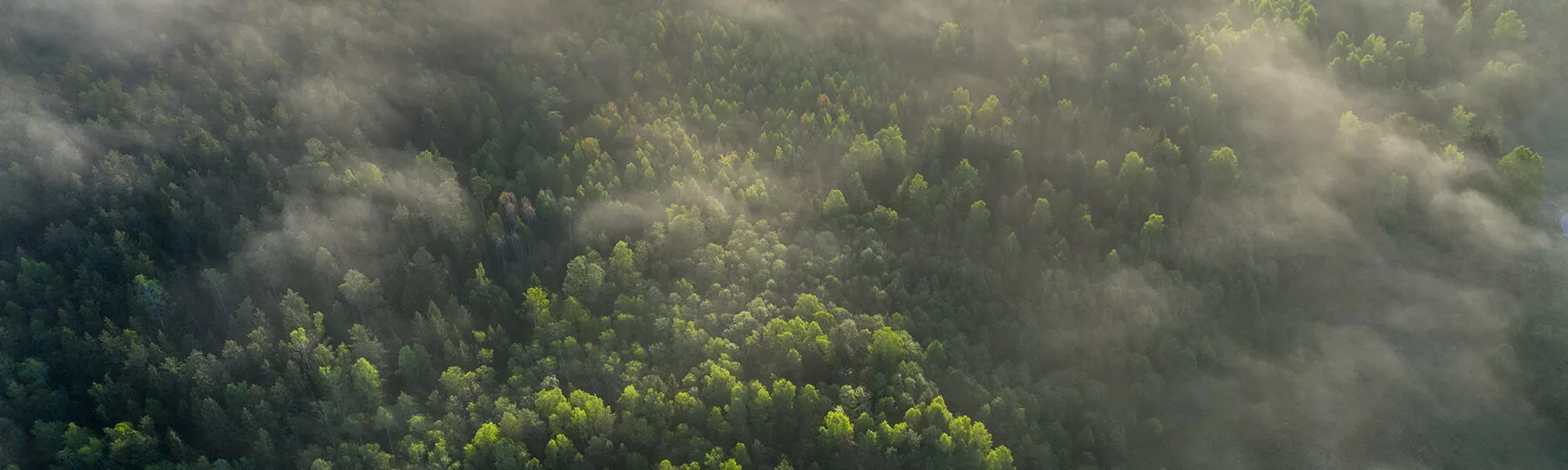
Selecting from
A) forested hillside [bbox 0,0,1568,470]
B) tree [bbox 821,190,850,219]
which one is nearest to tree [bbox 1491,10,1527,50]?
forested hillside [bbox 0,0,1568,470]

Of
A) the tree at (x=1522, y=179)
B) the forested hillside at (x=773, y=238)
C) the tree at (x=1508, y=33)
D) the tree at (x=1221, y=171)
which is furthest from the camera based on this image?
the tree at (x=1508, y=33)

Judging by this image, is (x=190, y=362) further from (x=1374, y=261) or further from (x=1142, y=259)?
(x=1374, y=261)

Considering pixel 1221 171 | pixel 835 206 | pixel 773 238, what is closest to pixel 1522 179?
pixel 1221 171

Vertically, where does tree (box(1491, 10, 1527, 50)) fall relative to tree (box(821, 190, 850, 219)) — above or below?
above

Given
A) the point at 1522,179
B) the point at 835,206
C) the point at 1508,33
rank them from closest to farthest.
Answer: the point at 835,206
the point at 1522,179
the point at 1508,33

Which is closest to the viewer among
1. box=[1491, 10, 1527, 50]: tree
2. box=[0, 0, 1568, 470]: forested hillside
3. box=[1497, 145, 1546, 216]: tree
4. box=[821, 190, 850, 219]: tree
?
box=[0, 0, 1568, 470]: forested hillside

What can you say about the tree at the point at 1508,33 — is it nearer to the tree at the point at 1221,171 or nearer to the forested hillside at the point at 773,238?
the forested hillside at the point at 773,238

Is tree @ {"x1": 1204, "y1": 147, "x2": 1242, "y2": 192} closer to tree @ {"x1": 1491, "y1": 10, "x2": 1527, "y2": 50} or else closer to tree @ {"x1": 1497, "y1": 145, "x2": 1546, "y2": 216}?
tree @ {"x1": 1497, "y1": 145, "x2": 1546, "y2": 216}

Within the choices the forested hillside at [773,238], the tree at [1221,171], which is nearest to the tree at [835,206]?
the forested hillside at [773,238]

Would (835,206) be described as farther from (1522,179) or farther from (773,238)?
(1522,179)
